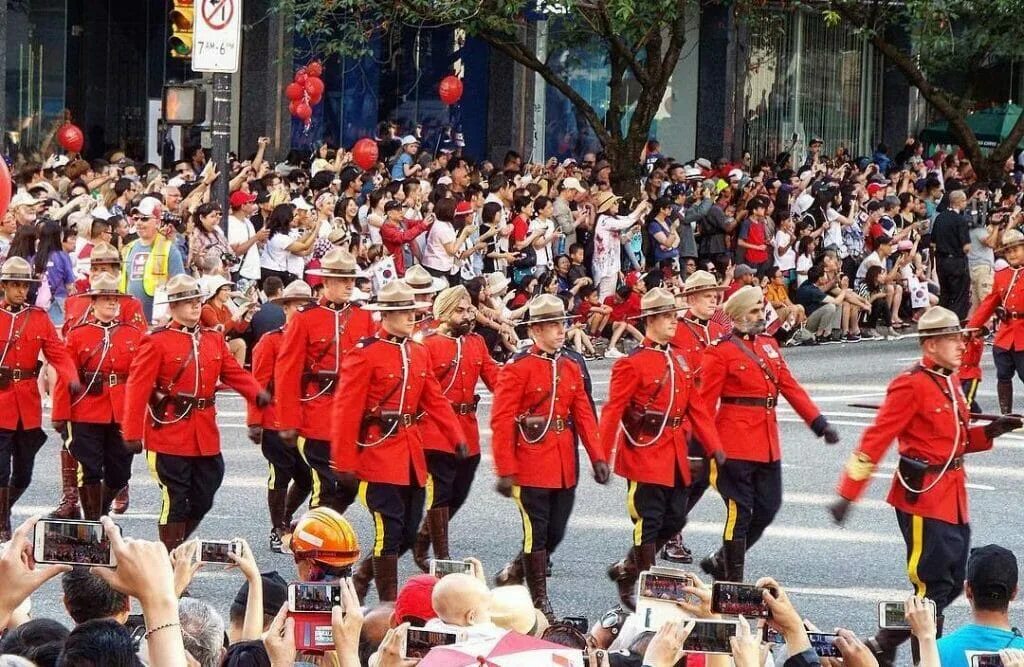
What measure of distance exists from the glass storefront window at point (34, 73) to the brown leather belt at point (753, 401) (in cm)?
2072

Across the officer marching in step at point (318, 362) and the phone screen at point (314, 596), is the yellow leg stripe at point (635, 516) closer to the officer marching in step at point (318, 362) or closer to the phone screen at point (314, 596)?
the officer marching in step at point (318, 362)

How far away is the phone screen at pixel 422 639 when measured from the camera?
5258mm

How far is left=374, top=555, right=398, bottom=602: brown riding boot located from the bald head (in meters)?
4.72

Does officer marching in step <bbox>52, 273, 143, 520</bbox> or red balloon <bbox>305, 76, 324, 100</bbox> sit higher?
red balloon <bbox>305, 76, 324, 100</bbox>

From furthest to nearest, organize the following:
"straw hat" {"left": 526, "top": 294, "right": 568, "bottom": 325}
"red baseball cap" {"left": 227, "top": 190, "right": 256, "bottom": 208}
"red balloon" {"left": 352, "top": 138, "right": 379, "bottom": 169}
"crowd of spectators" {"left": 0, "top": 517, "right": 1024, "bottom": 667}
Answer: "red balloon" {"left": 352, "top": 138, "right": 379, "bottom": 169}
"red baseball cap" {"left": 227, "top": 190, "right": 256, "bottom": 208}
"straw hat" {"left": 526, "top": 294, "right": 568, "bottom": 325}
"crowd of spectators" {"left": 0, "top": 517, "right": 1024, "bottom": 667}

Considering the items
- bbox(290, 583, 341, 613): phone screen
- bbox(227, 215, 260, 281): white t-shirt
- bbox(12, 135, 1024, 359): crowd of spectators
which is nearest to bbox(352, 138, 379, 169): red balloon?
bbox(12, 135, 1024, 359): crowd of spectators

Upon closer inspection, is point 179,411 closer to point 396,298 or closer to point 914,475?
point 396,298

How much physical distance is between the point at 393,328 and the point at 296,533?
2.90m

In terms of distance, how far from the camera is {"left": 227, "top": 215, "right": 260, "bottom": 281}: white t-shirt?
19.0 metres

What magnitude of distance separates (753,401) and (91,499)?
13.4ft

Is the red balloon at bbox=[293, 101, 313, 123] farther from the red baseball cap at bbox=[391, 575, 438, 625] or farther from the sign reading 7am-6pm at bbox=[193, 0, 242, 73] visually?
the red baseball cap at bbox=[391, 575, 438, 625]

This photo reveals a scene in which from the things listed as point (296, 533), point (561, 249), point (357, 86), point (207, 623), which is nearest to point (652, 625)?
point (207, 623)

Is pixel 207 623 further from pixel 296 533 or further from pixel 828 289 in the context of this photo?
pixel 828 289

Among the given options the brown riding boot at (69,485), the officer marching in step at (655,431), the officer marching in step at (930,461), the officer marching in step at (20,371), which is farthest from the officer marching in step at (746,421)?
the brown riding boot at (69,485)
